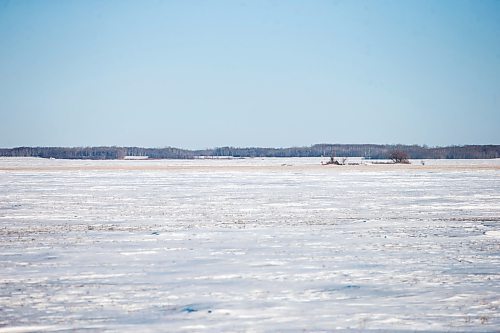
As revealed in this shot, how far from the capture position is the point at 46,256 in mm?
10117

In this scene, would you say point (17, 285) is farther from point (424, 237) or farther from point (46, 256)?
point (424, 237)

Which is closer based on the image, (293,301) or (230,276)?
(293,301)

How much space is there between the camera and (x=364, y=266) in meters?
9.23

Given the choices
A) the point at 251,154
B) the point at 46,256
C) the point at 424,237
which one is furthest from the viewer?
the point at 251,154

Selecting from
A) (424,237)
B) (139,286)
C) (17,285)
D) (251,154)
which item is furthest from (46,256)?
(251,154)

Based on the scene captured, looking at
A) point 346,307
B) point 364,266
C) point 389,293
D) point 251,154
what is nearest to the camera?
point 346,307

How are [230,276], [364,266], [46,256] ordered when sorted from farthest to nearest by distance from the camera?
[46,256] < [364,266] < [230,276]

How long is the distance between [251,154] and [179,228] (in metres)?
172

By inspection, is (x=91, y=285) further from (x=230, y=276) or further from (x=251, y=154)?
(x=251, y=154)

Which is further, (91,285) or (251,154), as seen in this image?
(251,154)

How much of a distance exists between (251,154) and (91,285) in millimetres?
178355

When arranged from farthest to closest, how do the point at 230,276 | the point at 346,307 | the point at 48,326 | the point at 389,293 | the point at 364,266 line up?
the point at 364,266 < the point at 230,276 < the point at 389,293 < the point at 346,307 < the point at 48,326

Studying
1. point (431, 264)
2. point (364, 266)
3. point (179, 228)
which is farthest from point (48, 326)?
point (179, 228)

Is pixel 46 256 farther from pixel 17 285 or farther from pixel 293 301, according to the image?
pixel 293 301
